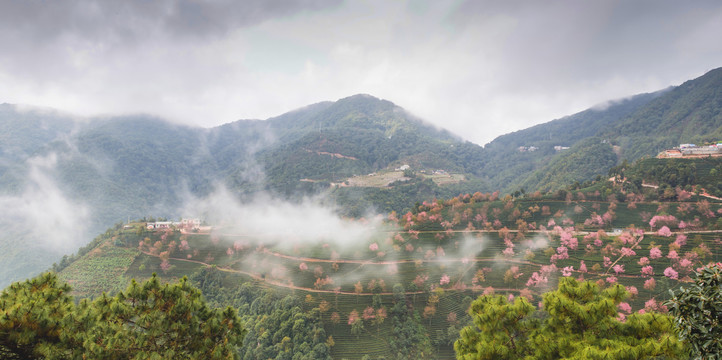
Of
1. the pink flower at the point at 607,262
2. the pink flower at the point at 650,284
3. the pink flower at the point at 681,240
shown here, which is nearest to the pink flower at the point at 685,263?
the pink flower at the point at 681,240

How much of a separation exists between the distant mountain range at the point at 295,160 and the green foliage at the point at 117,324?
156 feet

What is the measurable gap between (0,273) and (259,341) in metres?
59.8

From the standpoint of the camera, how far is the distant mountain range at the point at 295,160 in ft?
205

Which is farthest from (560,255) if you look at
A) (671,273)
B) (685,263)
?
(685,263)

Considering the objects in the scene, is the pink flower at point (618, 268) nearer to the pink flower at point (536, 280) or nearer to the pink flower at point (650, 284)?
the pink flower at point (650, 284)

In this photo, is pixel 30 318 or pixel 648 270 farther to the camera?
pixel 648 270

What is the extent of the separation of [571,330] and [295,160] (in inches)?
3196

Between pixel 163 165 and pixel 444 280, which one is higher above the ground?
pixel 163 165

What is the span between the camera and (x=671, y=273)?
23.4 m

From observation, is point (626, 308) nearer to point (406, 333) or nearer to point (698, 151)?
point (406, 333)

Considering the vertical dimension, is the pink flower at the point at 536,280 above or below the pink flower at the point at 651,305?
above

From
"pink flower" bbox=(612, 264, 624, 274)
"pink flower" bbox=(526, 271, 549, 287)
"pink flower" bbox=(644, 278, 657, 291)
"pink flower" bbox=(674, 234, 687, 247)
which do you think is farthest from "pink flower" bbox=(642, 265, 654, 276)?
"pink flower" bbox=(526, 271, 549, 287)

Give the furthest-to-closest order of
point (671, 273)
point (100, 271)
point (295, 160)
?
1. point (295, 160)
2. point (100, 271)
3. point (671, 273)

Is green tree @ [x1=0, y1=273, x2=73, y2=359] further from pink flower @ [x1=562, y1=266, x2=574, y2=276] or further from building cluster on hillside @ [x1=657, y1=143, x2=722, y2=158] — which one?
building cluster on hillside @ [x1=657, y1=143, x2=722, y2=158]
